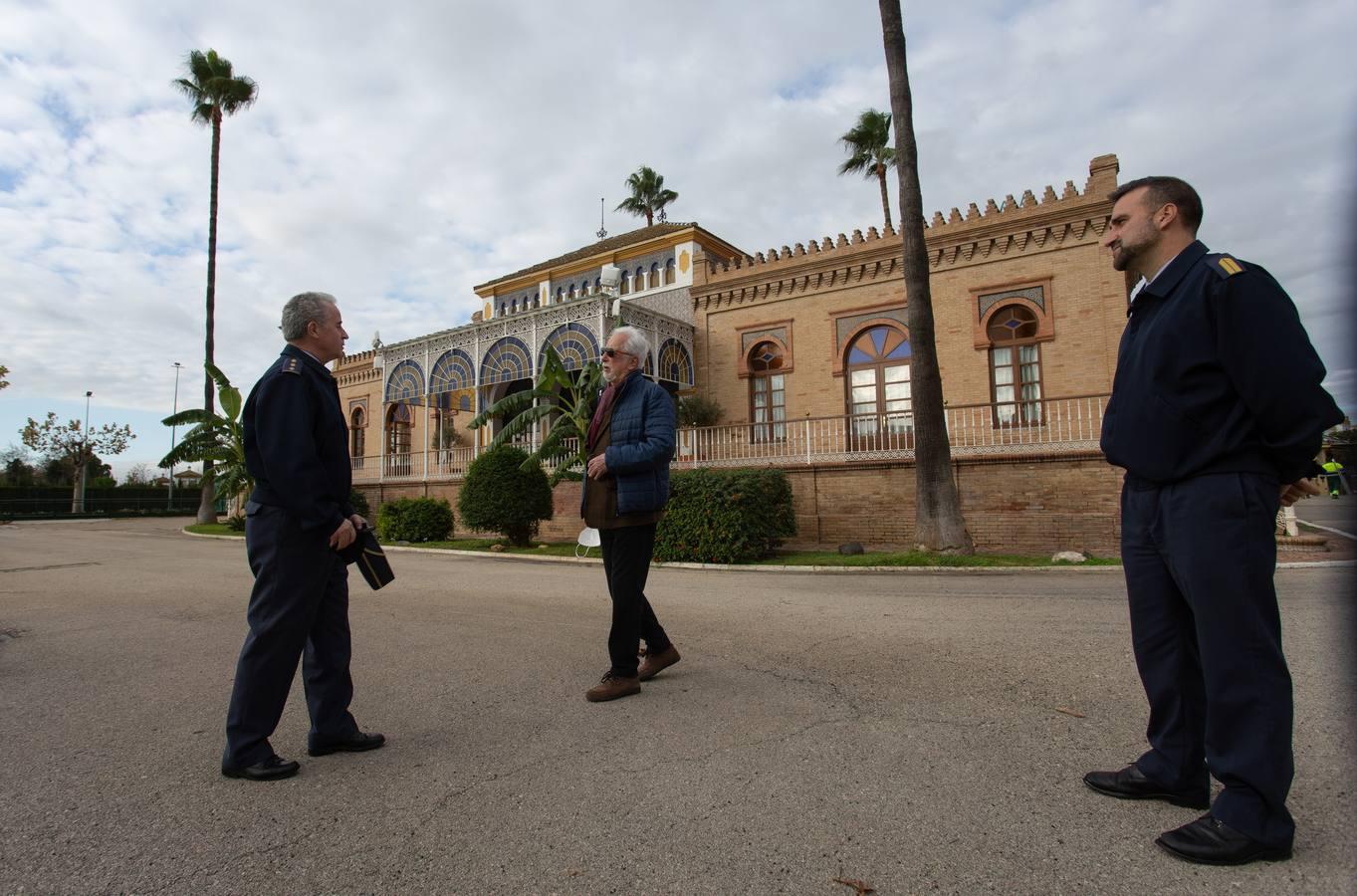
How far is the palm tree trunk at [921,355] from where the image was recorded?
11047 millimetres

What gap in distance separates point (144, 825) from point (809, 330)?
58.6ft

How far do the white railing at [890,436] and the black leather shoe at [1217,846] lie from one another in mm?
11687

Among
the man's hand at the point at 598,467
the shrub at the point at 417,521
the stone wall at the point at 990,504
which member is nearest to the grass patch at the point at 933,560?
the stone wall at the point at 990,504

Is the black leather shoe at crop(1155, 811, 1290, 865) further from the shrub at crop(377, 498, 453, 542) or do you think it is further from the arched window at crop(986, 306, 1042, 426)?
the shrub at crop(377, 498, 453, 542)

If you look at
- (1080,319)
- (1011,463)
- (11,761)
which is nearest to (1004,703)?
(11,761)

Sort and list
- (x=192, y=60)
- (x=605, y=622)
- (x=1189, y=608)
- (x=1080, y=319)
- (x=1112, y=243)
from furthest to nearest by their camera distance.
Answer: (x=192, y=60) → (x=1080, y=319) → (x=605, y=622) → (x=1112, y=243) → (x=1189, y=608)

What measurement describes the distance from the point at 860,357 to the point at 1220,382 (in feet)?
54.4

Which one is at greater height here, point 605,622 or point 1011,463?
point 1011,463

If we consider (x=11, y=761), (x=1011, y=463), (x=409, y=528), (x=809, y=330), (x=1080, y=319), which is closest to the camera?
(x=11, y=761)

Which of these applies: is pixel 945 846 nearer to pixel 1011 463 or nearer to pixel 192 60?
pixel 1011 463

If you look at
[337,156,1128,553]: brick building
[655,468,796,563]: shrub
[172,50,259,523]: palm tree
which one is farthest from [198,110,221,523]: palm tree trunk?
[655,468,796,563]: shrub

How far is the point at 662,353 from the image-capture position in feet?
62.8

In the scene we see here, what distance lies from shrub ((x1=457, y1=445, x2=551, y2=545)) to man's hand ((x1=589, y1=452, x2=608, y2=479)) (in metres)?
11.2

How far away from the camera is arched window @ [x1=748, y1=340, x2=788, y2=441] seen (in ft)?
63.1
